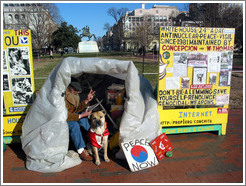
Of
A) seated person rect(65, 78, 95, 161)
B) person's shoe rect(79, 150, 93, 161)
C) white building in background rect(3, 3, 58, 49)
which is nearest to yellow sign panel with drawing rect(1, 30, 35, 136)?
seated person rect(65, 78, 95, 161)

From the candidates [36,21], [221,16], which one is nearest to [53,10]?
[36,21]

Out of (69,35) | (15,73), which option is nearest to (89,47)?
(69,35)

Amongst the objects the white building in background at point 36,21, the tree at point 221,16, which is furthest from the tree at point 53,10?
the tree at point 221,16

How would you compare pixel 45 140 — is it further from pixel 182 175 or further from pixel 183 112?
pixel 183 112

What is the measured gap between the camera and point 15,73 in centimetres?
349

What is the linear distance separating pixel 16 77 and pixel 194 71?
11.0 ft

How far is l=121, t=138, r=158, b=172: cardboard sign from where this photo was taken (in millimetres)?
2961

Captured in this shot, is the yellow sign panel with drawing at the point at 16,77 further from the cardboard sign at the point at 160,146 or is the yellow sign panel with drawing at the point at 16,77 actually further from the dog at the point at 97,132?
the cardboard sign at the point at 160,146

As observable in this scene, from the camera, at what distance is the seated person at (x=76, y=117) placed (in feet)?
10.6

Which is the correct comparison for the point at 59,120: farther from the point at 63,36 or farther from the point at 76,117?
the point at 63,36

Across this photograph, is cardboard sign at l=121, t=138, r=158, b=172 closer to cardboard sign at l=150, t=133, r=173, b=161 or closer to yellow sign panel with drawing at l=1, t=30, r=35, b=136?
cardboard sign at l=150, t=133, r=173, b=161

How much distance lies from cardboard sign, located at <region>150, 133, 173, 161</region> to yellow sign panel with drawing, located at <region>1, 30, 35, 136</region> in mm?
2415

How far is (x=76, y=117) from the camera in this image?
10.8 ft

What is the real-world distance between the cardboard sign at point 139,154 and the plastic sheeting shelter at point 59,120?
11 cm
